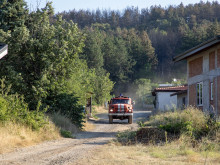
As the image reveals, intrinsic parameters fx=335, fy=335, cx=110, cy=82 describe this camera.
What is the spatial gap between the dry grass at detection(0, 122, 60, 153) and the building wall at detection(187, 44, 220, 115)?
10718 millimetres

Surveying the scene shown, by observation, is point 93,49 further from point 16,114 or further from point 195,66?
point 16,114

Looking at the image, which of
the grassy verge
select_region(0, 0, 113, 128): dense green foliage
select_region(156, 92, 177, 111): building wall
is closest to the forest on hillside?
select_region(0, 0, 113, 128): dense green foliage

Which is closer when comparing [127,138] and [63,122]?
[127,138]

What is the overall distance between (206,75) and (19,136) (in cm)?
1410

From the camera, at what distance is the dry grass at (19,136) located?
38.7 ft

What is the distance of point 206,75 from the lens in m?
22.7

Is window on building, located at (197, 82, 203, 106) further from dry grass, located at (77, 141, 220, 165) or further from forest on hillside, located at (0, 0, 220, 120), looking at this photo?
dry grass, located at (77, 141, 220, 165)

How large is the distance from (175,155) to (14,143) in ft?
19.1

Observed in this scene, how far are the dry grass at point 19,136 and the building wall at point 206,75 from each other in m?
10.7

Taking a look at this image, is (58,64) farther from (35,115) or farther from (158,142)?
(158,142)

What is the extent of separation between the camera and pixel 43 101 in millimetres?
19750

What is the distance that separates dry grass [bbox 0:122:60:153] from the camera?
1180cm

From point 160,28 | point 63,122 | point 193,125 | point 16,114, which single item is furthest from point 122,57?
point 16,114

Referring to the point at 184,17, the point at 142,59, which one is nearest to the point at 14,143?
the point at 142,59
